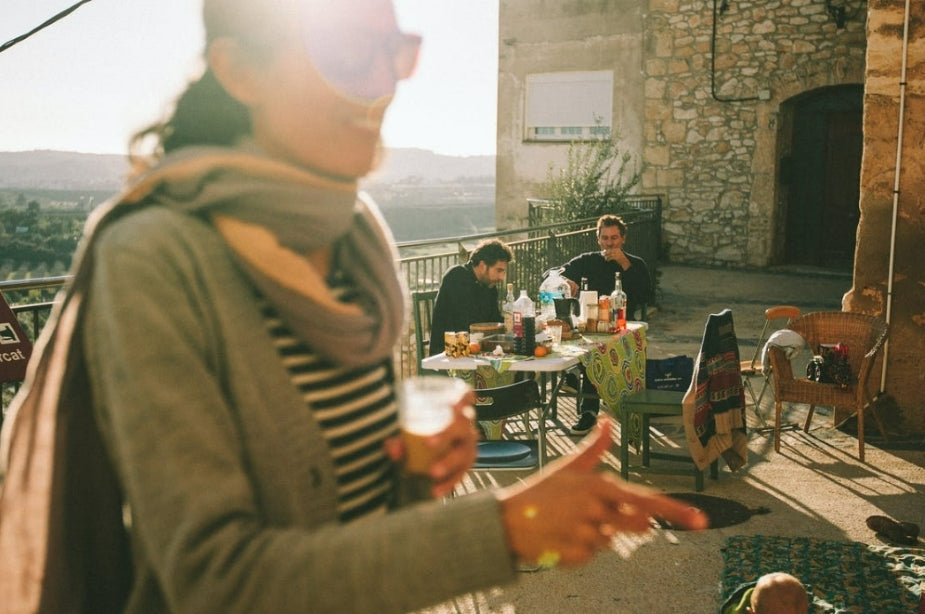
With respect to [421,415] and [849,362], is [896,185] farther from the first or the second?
[421,415]

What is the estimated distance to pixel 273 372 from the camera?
91 centimetres

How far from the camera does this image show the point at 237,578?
2.63ft

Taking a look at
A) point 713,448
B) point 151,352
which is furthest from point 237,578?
point 713,448

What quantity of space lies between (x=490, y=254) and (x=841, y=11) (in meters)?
10.1

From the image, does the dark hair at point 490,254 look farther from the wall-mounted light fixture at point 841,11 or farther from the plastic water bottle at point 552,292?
the wall-mounted light fixture at point 841,11

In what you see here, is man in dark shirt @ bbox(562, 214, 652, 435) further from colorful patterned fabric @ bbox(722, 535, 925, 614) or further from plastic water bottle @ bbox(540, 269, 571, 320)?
colorful patterned fabric @ bbox(722, 535, 925, 614)

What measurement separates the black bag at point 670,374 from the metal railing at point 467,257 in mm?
1830

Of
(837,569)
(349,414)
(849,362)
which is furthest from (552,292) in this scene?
(349,414)

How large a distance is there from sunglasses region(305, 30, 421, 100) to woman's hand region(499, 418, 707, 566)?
496 millimetres

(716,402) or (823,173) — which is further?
(823,173)

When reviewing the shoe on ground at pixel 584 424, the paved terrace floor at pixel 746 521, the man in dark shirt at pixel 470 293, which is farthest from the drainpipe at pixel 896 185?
the man in dark shirt at pixel 470 293

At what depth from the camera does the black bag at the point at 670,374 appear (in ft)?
20.5

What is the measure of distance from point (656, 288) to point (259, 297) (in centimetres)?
1115

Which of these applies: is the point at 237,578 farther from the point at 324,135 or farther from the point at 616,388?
the point at 616,388
